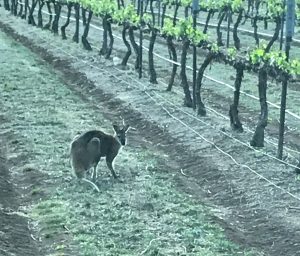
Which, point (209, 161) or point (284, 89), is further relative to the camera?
point (209, 161)

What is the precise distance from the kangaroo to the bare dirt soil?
48.4 inches

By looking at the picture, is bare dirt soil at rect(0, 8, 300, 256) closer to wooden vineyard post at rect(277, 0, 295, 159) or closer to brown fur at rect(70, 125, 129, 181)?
wooden vineyard post at rect(277, 0, 295, 159)

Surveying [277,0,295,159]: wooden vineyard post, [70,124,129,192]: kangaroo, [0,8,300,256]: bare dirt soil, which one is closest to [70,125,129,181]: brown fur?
[70,124,129,192]: kangaroo

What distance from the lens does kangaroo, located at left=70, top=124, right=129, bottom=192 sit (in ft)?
47.3

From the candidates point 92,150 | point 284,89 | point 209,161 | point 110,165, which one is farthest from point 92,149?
point 284,89

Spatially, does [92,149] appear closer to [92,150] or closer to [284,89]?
[92,150]

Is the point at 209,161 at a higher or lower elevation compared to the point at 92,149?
lower

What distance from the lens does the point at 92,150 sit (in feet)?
47.7

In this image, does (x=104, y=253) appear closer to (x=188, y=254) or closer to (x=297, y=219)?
(x=188, y=254)

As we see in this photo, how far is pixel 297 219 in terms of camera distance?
13031 millimetres

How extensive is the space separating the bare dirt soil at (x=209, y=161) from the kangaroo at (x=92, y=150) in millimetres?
1230

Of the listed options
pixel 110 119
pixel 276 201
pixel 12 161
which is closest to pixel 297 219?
pixel 276 201

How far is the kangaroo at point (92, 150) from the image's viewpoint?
14.4 m

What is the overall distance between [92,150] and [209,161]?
304 centimetres
